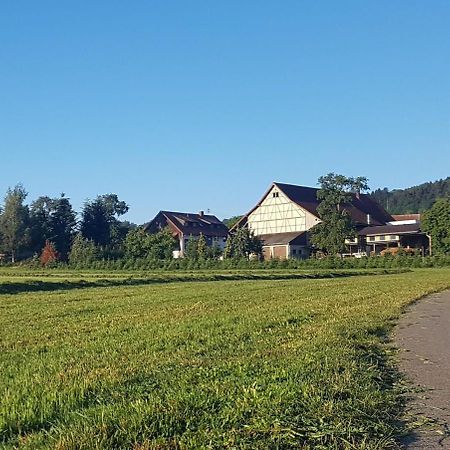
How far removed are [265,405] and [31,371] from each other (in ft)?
12.7

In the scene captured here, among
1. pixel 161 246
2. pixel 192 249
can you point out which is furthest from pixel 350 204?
pixel 161 246

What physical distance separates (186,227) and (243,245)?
28.9 m

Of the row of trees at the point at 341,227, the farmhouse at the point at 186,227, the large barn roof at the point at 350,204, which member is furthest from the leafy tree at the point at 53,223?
the row of trees at the point at 341,227

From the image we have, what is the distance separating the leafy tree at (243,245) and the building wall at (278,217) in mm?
10550

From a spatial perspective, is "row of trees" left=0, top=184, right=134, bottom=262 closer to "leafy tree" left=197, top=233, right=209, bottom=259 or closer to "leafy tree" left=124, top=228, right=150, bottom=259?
"leafy tree" left=124, top=228, right=150, bottom=259

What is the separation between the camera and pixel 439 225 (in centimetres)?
8394

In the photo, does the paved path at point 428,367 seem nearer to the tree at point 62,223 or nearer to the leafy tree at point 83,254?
the leafy tree at point 83,254

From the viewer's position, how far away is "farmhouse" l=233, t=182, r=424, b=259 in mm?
96375

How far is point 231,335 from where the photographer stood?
12.1 meters

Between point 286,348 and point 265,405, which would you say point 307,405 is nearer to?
point 265,405

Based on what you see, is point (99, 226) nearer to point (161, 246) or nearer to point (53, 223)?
point (53, 223)

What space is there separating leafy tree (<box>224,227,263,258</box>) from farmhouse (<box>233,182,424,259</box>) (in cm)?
402

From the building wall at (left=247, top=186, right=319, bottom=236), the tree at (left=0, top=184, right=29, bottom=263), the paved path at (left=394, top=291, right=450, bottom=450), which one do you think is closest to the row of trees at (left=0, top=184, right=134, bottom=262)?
the tree at (left=0, top=184, right=29, bottom=263)

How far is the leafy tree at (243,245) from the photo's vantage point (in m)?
90.1
